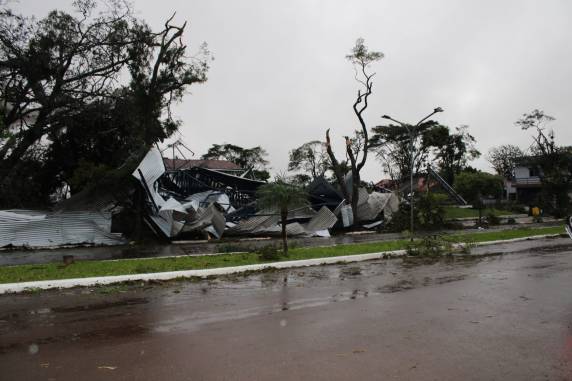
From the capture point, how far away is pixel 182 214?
26.2 m

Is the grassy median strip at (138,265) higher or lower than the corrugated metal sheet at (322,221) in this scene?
lower

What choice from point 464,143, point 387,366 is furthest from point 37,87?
point 464,143

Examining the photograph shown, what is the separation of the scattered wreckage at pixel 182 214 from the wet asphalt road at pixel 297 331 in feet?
48.1

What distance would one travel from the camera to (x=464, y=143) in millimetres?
70625

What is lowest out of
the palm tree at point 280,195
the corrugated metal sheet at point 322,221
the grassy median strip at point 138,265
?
the grassy median strip at point 138,265

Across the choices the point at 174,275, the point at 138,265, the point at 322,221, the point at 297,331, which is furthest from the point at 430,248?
the point at 322,221

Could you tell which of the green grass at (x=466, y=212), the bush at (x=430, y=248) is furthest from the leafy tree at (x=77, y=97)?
the green grass at (x=466, y=212)

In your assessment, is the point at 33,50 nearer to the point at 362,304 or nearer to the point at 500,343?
the point at 362,304

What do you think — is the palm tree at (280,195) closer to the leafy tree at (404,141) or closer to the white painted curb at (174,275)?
the white painted curb at (174,275)

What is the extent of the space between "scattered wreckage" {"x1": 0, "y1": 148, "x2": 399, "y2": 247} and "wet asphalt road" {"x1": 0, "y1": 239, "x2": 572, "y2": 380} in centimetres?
1466

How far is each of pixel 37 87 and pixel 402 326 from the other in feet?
87.5

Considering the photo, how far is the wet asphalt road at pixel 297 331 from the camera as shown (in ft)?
15.3

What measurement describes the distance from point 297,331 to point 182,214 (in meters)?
20.8

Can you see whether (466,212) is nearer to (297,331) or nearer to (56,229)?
(56,229)
